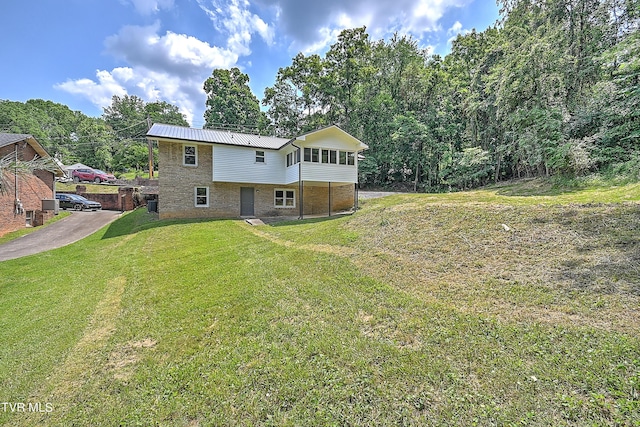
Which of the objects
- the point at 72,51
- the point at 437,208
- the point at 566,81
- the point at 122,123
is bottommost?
the point at 437,208

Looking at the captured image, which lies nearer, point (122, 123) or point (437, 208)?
point (437, 208)

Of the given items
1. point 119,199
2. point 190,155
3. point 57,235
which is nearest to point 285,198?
point 190,155

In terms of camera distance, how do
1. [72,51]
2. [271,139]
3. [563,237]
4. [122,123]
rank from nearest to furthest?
[563,237], [72,51], [271,139], [122,123]

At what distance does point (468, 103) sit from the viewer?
23.3 m

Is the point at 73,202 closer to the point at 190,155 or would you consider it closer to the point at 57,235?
the point at 57,235

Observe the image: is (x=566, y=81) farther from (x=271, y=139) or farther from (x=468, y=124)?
(x=271, y=139)

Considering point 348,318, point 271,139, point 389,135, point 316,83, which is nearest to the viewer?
point 348,318

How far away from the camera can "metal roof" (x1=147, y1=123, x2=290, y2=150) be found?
16.1 metres

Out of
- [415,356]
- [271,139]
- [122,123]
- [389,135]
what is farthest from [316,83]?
[122,123]

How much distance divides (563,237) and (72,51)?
71.4 feet

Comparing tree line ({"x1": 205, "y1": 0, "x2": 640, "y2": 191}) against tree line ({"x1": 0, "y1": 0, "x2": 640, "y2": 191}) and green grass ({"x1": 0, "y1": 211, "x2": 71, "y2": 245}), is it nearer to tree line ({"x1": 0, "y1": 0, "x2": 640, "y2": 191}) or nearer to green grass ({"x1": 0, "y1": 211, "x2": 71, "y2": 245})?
tree line ({"x1": 0, "y1": 0, "x2": 640, "y2": 191})

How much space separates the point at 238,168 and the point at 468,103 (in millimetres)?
19487

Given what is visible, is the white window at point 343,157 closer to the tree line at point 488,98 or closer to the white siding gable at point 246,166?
the white siding gable at point 246,166

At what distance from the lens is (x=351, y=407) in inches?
115
